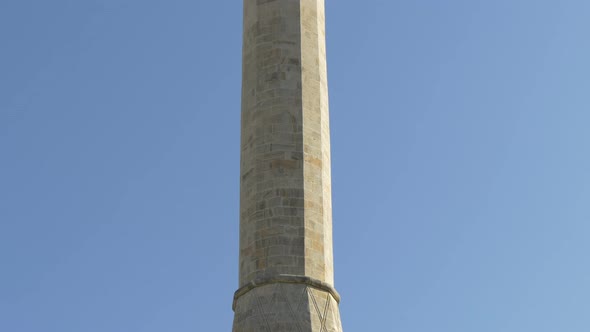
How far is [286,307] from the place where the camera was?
14.8 m

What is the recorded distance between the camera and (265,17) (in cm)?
1691

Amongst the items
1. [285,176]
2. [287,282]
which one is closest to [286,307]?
[287,282]

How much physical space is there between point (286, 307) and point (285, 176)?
191 centimetres

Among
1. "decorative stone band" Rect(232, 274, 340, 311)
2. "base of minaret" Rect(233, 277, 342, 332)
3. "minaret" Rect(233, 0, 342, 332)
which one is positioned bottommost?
"base of minaret" Rect(233, 277, 342, 332)

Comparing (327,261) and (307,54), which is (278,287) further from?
(307,54)

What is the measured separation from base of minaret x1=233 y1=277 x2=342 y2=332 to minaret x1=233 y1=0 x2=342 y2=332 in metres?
0.01

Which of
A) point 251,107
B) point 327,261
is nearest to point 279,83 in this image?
point 251,107

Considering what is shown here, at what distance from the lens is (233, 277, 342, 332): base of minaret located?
14758mm

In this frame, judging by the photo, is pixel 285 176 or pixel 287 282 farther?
pixel 285 176

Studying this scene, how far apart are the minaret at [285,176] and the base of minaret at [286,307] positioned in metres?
0.01

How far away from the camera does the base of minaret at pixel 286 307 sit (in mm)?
14758

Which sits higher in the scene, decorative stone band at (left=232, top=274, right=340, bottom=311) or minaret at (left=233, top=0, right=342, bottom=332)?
minaret at (left=233, top=0, right=342, bottom=332)

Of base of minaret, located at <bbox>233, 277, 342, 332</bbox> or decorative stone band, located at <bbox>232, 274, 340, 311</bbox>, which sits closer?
base of minaret, located at <bbox>233, 277, 342, 332</bbox>

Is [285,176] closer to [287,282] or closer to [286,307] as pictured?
[287,282]
